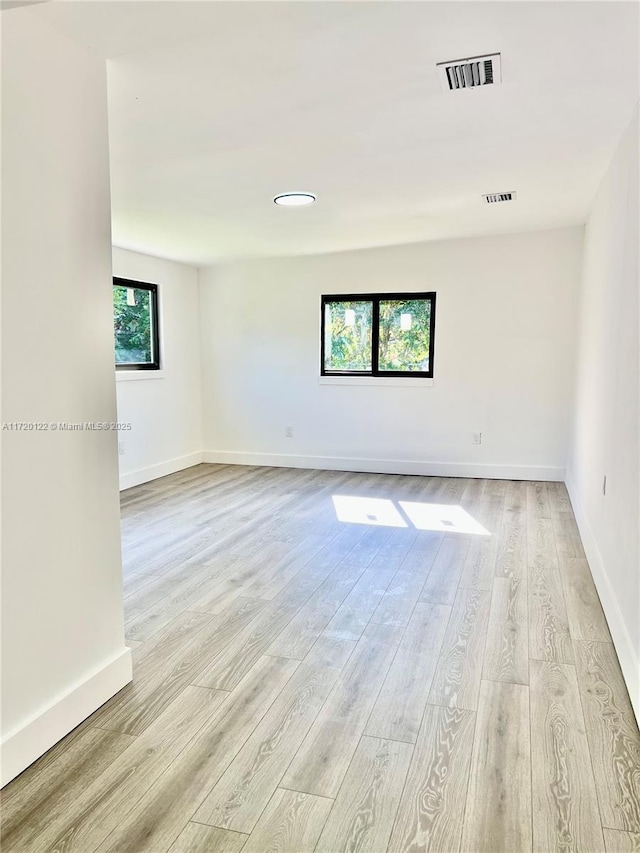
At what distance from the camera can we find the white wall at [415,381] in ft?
17.5

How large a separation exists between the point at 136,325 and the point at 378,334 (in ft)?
8.04

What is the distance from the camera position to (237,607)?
9.20ft

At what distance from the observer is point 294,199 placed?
373cm

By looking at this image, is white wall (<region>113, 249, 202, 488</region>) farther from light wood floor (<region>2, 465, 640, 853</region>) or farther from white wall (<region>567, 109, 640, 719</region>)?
white wall (<region>567, 109, 640, 719</region>)

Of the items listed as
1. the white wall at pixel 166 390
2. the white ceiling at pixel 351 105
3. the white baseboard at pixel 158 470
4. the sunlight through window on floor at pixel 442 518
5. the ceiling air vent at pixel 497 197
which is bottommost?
the sunlight through window on floor at pixel 442 518

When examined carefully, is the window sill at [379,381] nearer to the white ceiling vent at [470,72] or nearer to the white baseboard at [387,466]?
the white baseboard at [387,466]

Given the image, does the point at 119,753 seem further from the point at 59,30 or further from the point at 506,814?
the point at 59,30

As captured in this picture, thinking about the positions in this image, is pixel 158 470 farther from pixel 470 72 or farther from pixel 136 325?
pixel 470 72

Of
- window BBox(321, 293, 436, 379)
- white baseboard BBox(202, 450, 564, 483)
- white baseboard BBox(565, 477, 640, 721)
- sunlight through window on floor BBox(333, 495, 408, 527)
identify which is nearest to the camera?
white baseboard BBox(565, 477, 640, 721)

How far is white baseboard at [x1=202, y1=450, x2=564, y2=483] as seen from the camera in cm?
553

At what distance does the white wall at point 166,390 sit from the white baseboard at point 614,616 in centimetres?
394

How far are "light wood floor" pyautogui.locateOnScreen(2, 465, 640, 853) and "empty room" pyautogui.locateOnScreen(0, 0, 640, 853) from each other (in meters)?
0.01

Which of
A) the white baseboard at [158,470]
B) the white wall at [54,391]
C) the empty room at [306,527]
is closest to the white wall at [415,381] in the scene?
the white baseboard at [158,470]

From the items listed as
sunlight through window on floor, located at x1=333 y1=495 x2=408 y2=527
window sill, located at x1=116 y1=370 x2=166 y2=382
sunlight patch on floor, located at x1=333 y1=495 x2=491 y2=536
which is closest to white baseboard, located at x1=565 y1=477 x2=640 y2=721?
sunlight patch on floor, located at x1=333 y1=495 x2=491 y2=536
